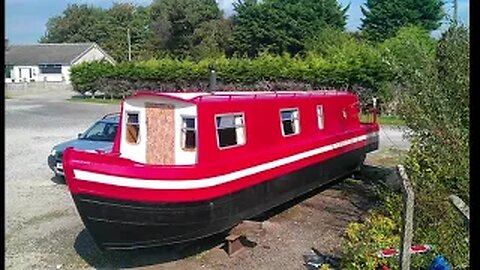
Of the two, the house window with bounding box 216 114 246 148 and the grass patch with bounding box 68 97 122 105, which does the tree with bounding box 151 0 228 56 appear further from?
the house window with bounding box 216 114 246 148

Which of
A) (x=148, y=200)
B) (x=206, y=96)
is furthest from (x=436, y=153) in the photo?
(x=148, y=200)

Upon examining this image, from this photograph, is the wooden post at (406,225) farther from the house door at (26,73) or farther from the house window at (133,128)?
the house door at (26,73)

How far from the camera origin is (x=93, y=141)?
39.6ft

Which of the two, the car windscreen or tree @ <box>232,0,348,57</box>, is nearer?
the car windscreen

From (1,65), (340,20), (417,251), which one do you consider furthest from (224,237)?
(340,20)

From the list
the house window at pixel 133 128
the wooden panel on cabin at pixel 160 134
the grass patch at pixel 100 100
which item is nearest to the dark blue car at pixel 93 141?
the house window at pixel 133 128

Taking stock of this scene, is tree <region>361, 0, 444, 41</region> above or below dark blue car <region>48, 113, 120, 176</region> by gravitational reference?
above

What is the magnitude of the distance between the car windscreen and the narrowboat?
376 centimetres

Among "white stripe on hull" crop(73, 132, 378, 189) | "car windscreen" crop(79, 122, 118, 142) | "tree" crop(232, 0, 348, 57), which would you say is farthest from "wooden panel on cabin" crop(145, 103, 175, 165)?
"tree" crop(232, 0, 348, 57)

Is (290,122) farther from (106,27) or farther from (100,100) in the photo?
(106,27)

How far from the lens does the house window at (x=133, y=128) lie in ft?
27.3

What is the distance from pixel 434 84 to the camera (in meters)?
6.80

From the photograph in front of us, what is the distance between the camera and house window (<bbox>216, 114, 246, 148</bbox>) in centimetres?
786
